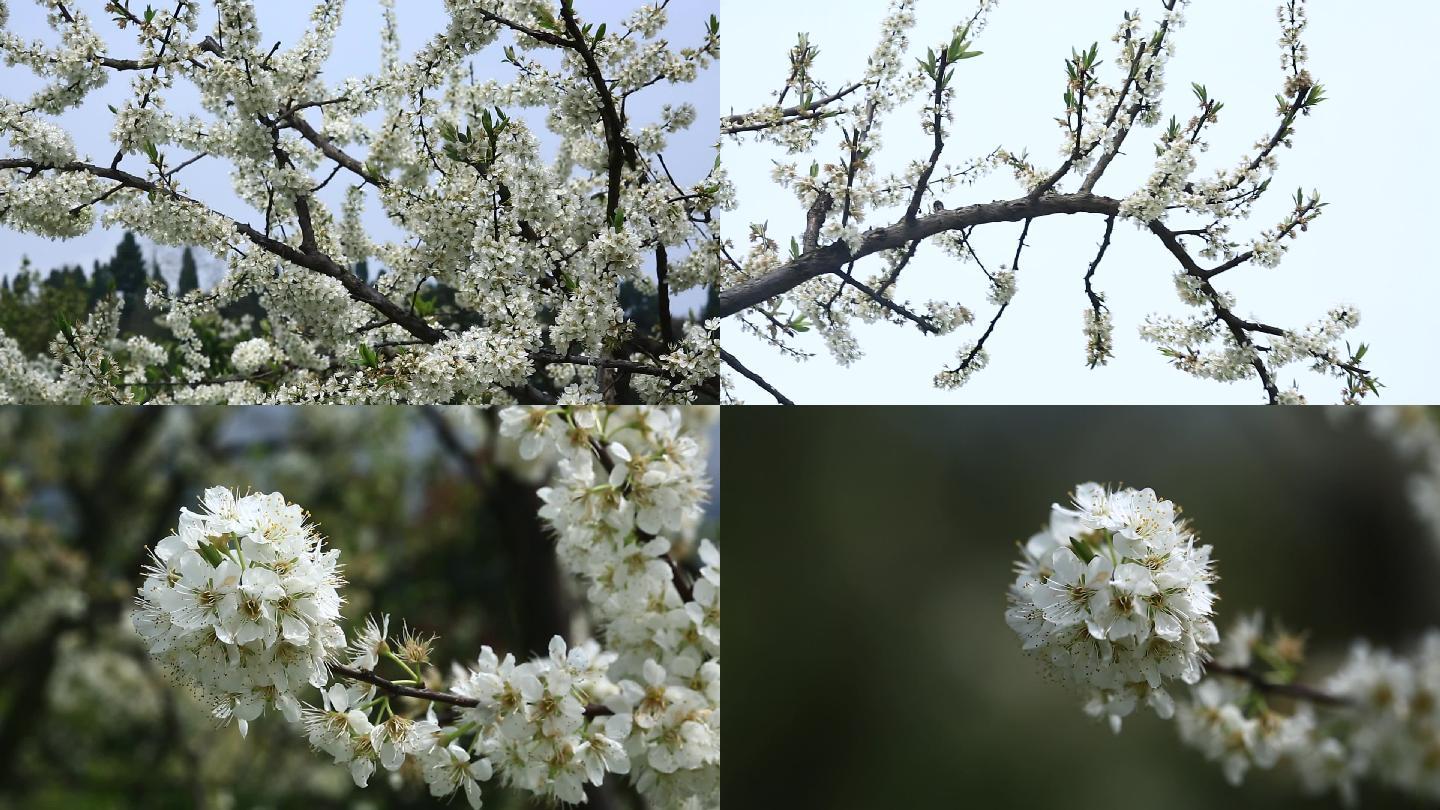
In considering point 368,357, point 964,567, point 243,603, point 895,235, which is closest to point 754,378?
point 895,235

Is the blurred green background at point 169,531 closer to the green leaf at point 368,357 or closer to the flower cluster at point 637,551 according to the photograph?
the green leaf at point 368,357

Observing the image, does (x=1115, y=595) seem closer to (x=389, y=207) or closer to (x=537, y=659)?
(x=537, y=659)

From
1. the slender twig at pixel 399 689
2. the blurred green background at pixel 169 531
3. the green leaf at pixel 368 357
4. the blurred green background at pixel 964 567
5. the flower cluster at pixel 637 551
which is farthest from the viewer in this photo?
the green leaf at pixel 368 357

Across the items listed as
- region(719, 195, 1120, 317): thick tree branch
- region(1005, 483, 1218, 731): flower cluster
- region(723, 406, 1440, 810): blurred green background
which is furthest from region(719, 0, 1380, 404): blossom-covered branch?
region(1005, 483, 1218, 731): flower cluster

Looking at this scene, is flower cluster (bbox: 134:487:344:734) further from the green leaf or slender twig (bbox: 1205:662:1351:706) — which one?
slender twig (bbox: 1205:662:1351:706)

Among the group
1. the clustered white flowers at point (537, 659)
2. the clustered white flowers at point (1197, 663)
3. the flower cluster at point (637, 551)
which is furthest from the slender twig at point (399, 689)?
the clustered white flowers at point (1197, 663)

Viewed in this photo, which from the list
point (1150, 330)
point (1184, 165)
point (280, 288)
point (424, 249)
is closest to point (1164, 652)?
point (1150, 330)
